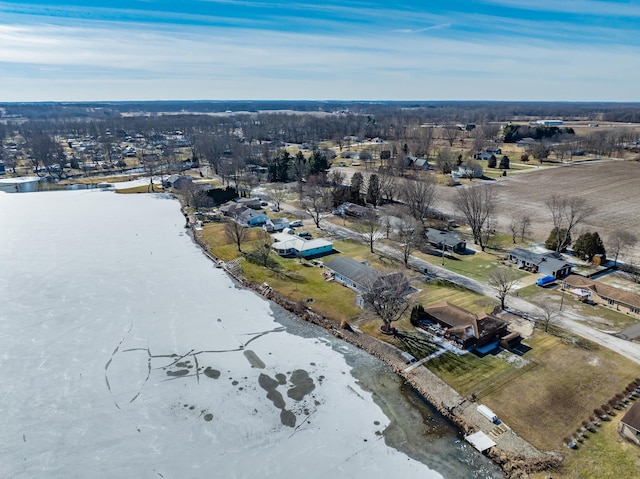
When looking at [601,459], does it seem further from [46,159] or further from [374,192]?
[46,159]

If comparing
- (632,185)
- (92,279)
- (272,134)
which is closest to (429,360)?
(92,279)

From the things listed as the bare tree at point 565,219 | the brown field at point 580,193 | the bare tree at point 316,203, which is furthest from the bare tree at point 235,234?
the bare tree at point 565,219

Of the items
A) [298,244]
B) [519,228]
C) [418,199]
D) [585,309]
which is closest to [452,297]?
[585,309]

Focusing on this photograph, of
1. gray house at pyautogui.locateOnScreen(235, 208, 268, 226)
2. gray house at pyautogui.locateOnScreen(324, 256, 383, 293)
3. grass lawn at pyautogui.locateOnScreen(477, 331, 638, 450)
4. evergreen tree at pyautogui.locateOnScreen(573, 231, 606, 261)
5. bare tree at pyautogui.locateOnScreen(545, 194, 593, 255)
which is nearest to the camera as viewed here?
grass lawn at pyautogui.locateOnScreen(477, 331, 638, 450)

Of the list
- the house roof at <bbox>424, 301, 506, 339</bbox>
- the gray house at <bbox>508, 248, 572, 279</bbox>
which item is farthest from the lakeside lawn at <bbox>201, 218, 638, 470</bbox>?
the gray house at <bbox>508, 248, 572, 279</bbox>

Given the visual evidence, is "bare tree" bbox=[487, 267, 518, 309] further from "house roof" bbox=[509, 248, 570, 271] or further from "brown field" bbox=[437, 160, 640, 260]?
"brown field" bbox=[437, 160, 640, 260]

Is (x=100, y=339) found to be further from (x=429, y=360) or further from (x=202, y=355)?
(x=429, y=360)
